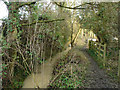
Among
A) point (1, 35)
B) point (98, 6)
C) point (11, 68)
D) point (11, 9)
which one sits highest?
point (98, 6)

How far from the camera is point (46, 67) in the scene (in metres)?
3.99

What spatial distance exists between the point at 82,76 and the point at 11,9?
2609mm

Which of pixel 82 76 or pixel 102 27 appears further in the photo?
pixel 102 27

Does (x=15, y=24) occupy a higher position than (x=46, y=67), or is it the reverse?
(x=15, y=24)

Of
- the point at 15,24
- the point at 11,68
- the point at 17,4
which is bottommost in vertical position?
the point at 11,68

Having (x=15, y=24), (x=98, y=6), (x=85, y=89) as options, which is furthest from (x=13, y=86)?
(x=98, y=6)

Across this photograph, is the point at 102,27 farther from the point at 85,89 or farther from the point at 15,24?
the point at 15,24

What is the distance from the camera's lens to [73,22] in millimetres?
5238

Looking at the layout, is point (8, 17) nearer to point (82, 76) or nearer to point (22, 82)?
point (22, 82)

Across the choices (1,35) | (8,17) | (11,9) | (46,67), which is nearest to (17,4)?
(11,9)

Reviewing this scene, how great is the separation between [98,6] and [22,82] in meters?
3.68

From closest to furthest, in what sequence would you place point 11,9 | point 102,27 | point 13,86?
1. point 11,9
2. point 13,86
3. point 102,27

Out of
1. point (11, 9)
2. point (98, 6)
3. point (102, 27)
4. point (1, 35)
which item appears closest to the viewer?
point (1, 35)

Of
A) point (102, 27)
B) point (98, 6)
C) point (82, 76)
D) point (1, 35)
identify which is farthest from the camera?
point (102, 27)
